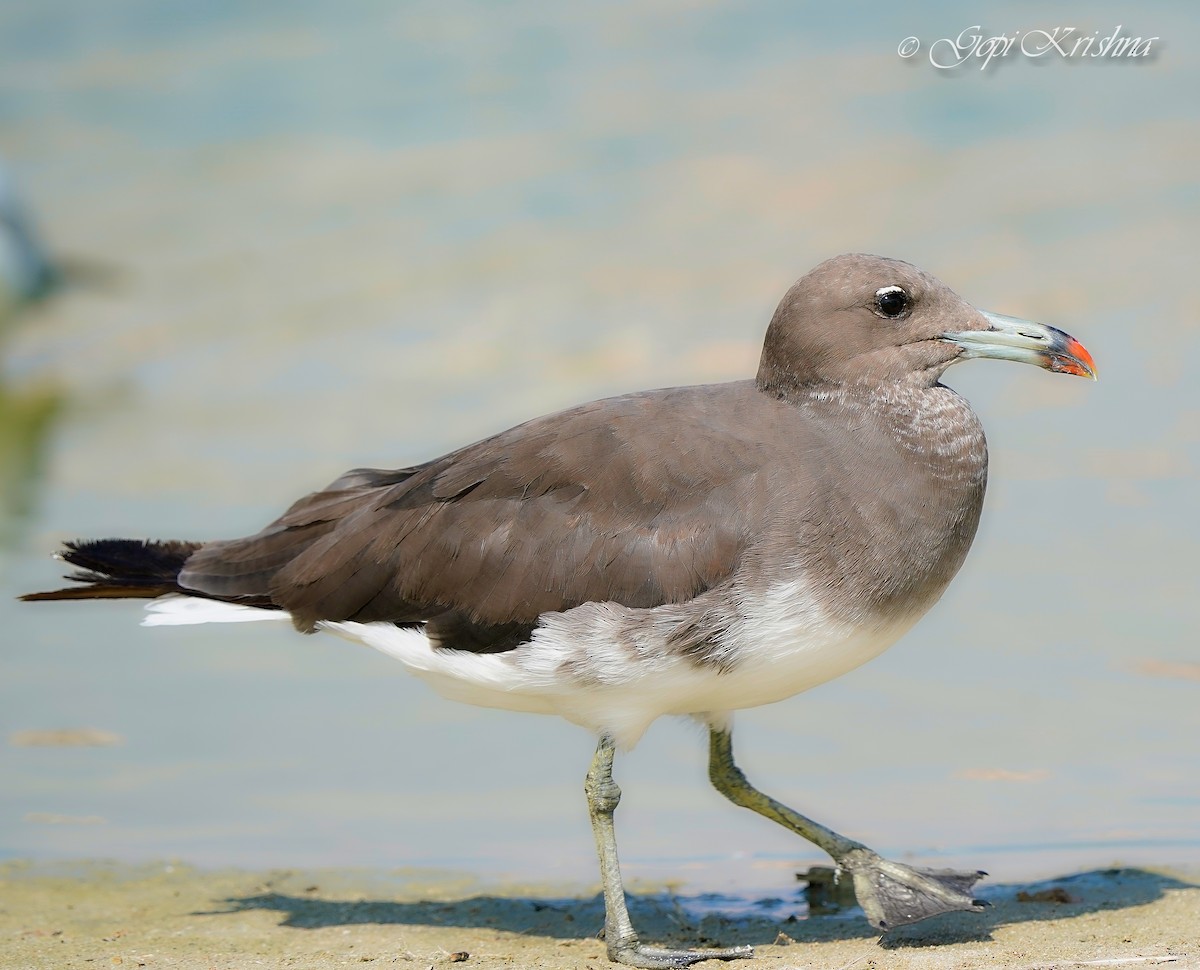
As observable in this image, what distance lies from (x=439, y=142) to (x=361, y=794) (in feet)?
43.0

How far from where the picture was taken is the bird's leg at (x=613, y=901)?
6.12m

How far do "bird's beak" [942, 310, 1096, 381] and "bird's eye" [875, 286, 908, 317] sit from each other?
0.19m

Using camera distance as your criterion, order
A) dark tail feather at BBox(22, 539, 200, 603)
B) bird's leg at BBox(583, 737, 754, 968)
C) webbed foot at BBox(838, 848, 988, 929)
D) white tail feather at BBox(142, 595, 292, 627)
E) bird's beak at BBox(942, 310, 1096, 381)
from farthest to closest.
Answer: dark tail feather at BBox(22, 539, 200, 603), white tail feather at BBox(142, 595, 292, 627), bird's beak at BBox(942, 310, 1096, 381), webbed foot at BBox(838, 848, 988, 929), bird's leg at BBox(583, 737, 754, 968)

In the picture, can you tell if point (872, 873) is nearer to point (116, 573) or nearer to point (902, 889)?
point (902, 889)

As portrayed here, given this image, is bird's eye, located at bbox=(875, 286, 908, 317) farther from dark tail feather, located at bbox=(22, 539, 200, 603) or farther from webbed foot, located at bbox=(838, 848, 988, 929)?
dark tail feather, located at bbox=(22, 539, 200, 603)

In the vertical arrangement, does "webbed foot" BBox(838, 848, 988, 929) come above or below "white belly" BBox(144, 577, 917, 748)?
below

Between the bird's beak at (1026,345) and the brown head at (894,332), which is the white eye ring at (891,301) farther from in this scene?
the bird's beak at (1026,345)

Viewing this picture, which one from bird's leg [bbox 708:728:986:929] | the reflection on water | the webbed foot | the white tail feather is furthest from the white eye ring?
the reflection on water

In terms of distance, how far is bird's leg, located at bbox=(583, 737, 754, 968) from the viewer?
20.1ft

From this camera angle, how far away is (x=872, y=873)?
21.2ft

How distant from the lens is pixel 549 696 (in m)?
6.26

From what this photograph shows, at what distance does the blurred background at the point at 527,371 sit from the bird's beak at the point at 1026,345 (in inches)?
81.4

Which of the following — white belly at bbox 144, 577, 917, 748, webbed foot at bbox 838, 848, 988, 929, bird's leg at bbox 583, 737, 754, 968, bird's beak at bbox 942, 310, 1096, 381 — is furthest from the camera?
bird's beak at bbox 942, 310, 1096, 381

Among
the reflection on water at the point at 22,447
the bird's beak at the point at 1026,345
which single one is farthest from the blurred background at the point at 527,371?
the bird's beak at the point at 1026,345
